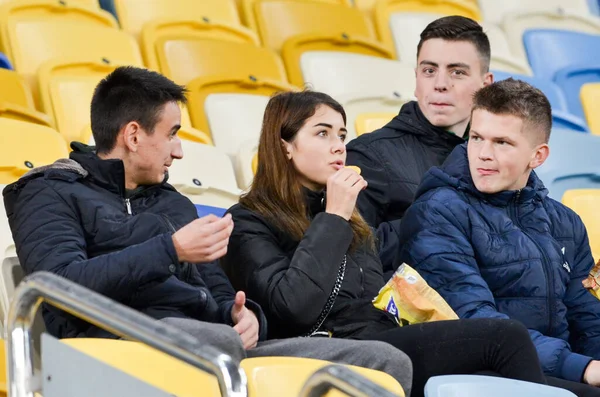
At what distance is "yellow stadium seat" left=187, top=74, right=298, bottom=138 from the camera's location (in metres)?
4.59

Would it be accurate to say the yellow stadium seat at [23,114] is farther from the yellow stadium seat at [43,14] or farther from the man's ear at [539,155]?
the man's ear at [539,155]

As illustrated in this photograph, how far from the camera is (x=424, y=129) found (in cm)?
369

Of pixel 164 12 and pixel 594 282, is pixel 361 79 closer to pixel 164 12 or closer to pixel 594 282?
pixel 164 12

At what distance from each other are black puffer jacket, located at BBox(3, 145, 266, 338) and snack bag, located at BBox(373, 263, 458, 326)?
1.00 ft

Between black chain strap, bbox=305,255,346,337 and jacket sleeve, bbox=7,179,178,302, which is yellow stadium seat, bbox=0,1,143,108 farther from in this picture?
black chain strap, bbox=305,255,346,337

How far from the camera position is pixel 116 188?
116 inches

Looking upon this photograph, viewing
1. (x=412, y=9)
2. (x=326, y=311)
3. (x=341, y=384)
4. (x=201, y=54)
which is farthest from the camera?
(x=412, y=9)

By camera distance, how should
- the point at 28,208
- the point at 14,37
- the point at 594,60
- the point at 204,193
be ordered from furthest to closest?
the point at 594,60, the point at 14,37, the point at 204,193, the point at 28,208

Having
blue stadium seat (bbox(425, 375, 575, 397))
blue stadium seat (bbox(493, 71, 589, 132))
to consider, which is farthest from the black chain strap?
blue stadium seat (bbox(493, 71, 589, 132))

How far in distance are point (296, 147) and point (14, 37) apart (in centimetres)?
170

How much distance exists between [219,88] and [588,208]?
5.00 feet

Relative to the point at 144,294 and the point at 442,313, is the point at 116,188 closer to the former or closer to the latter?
the point at 144,294

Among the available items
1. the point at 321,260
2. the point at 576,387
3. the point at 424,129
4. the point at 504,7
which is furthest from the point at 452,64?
the point at 504,7

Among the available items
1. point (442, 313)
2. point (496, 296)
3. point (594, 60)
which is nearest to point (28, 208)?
point (442, 313)
